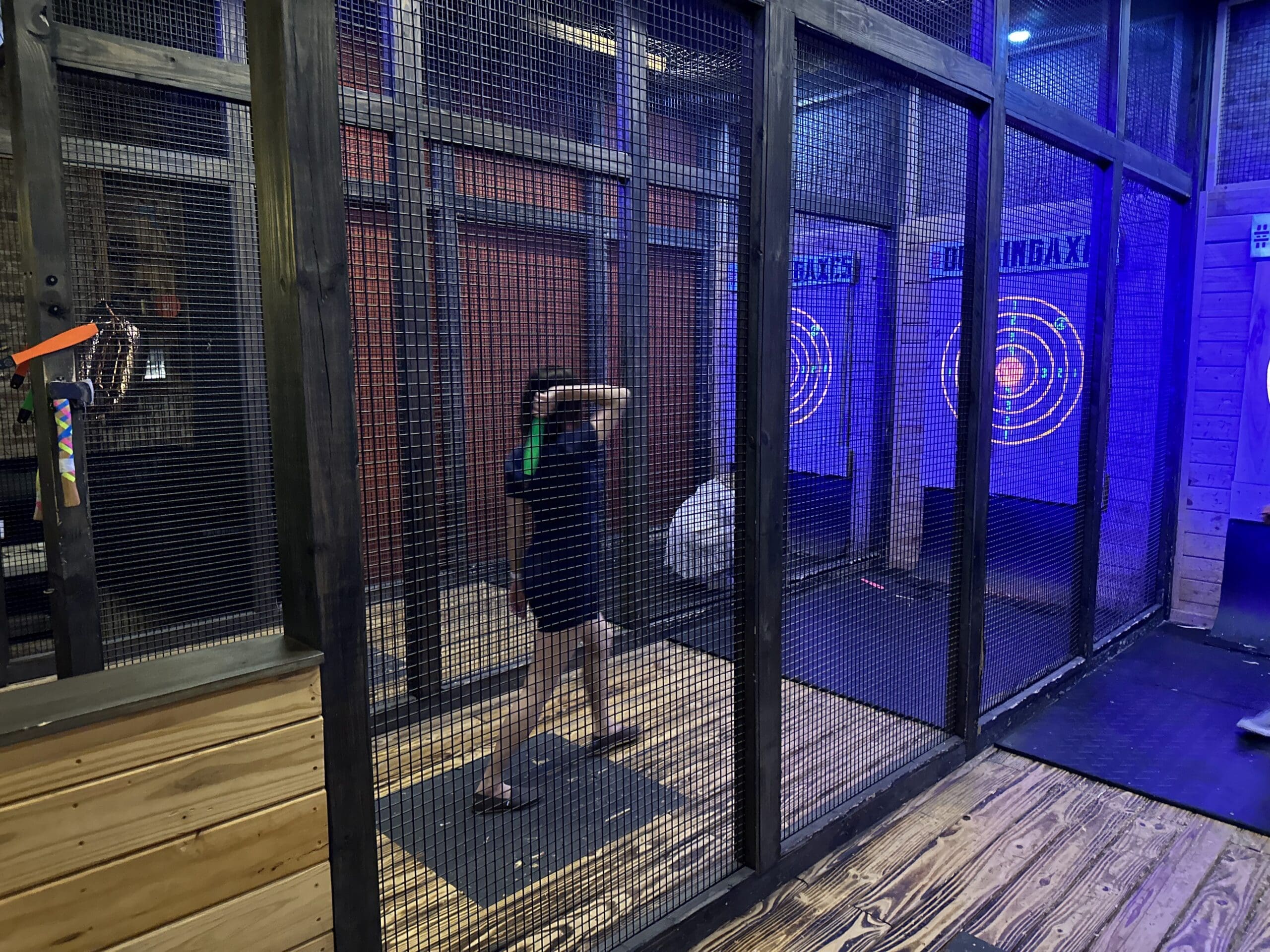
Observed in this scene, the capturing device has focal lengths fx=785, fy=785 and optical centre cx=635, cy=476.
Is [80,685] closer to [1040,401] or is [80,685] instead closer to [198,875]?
[198,875]

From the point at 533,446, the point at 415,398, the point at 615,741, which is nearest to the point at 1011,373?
the point at 615,741

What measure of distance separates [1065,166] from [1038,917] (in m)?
2.61

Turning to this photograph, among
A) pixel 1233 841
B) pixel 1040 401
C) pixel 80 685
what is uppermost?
pixel 1040 401

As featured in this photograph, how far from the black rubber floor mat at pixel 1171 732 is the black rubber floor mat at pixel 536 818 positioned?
4.65 feet

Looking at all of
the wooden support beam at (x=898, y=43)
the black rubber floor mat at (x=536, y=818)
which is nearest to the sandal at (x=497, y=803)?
the black rubber floor mat at (x=536, y=818)

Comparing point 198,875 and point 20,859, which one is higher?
point 20,859

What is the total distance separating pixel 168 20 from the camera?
2.73 metres


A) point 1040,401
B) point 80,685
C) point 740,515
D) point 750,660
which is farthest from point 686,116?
point 80,685

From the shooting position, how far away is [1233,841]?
219 cm

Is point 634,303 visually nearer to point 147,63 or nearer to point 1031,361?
point 147,63

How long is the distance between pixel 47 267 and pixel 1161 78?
4384mm

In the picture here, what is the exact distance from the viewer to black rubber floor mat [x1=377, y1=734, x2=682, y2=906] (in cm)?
199

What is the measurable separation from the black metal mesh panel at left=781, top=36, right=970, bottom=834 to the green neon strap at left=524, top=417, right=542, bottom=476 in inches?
29.1

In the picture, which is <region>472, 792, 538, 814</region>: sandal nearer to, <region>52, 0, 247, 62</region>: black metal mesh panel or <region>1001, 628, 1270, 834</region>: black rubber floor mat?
<region>1001, 628, 1270, 834</region>: black rubber floor mat
